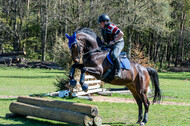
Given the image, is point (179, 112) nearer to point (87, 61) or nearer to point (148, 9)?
point (87, 61)

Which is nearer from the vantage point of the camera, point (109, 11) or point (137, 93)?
point (137, 93)

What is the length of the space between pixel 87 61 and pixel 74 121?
6.16 feet

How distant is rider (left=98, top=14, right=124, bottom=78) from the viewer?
7.70 metres

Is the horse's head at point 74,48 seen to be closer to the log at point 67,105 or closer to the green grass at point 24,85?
the log at point 67,105

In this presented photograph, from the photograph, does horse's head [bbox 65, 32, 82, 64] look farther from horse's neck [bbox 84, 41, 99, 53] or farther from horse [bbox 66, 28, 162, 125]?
horse's neck [bbox 84, 41, 99, 53]

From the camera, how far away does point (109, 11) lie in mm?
27109

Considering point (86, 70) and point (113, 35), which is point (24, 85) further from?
point (86, 70)

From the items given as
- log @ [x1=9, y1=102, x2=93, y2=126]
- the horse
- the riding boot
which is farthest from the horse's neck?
log @ [x1=9, y1=102, x2=93, y2=126]

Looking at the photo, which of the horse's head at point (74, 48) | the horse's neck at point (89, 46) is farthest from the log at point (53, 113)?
the horse's neck at point (89, 46)

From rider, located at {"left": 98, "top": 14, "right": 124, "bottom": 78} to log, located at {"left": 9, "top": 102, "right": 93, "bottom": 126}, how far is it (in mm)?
1850

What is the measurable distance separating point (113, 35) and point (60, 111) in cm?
289

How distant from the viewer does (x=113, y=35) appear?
7895mm

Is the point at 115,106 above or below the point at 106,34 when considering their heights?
below

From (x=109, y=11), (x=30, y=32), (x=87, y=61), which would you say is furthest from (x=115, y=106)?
(x=30, y=32)
